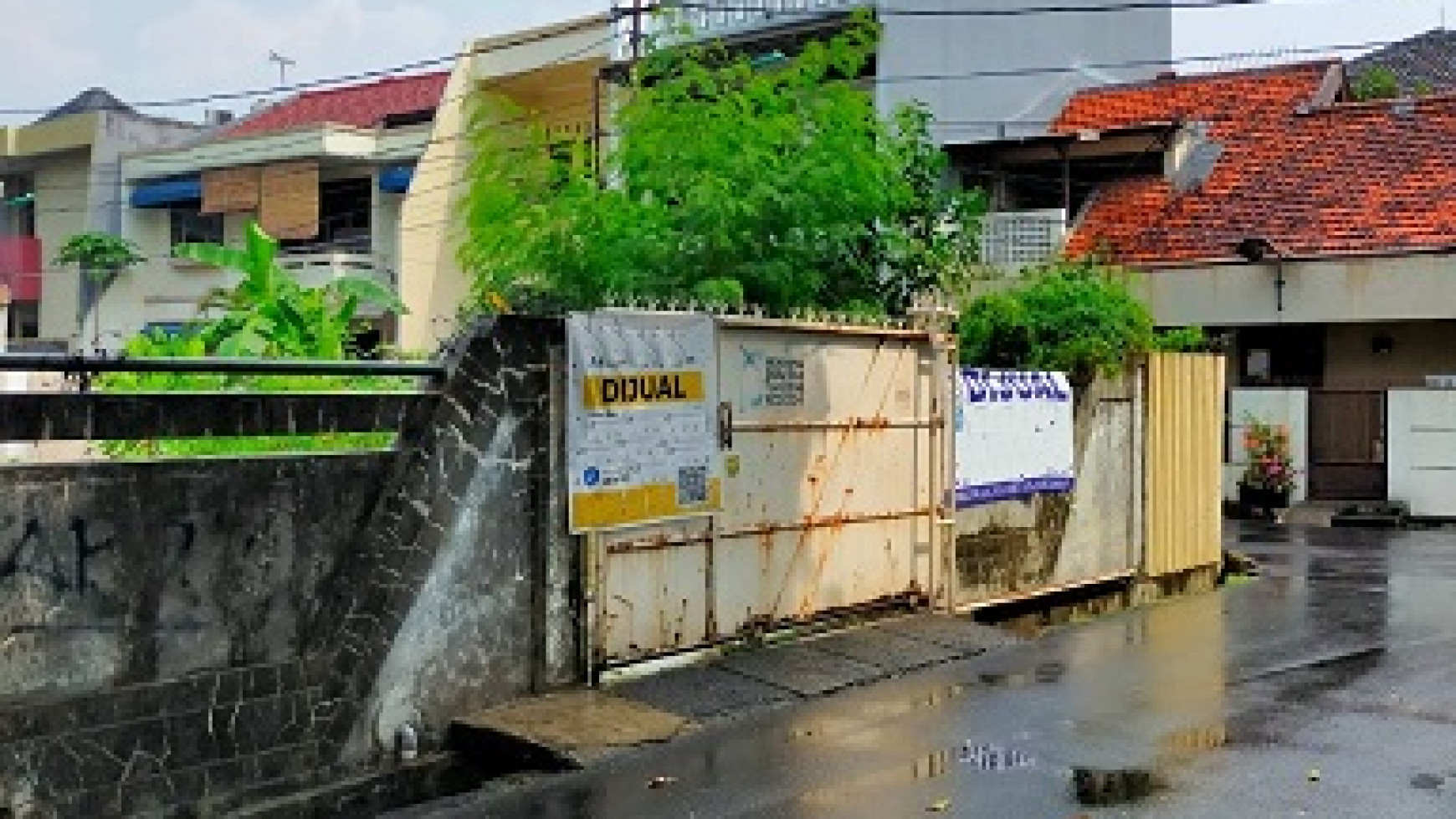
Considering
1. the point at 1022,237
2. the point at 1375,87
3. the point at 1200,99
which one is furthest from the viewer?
the point at 1375,87

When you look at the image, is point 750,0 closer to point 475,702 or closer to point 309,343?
point 309,343

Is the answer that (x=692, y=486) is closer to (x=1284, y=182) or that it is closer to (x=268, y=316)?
(x=268, y=316)

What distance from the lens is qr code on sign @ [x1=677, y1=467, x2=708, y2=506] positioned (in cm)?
934

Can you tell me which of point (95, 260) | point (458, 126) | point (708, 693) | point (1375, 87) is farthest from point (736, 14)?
point (708, 693)

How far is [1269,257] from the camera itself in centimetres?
2428

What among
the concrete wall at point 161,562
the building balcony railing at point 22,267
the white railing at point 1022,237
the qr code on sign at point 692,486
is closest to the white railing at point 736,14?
the white railing at point 1022,237

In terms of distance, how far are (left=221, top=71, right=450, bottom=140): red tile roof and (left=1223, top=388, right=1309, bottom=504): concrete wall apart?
18.6 meters

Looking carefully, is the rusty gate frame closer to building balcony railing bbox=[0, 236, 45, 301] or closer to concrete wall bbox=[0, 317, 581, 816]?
concrete wall bbox=[0, 317, 581, 816]

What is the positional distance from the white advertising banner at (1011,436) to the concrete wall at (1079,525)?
6.4 inches

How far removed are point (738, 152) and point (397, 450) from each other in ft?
17.0

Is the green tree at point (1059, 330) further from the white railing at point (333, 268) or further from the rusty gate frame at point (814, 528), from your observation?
the white railing at point (333, 268)

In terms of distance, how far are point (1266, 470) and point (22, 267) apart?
2989 cm

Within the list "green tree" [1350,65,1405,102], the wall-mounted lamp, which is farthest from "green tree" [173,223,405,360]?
"green tree" [1350,65,1405,102]

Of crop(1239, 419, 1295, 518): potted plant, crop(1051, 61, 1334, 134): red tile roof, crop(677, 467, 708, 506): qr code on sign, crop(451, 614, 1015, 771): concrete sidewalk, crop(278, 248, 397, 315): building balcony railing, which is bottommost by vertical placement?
crop(451, 614, 1015, 771): concrete sidewalk
